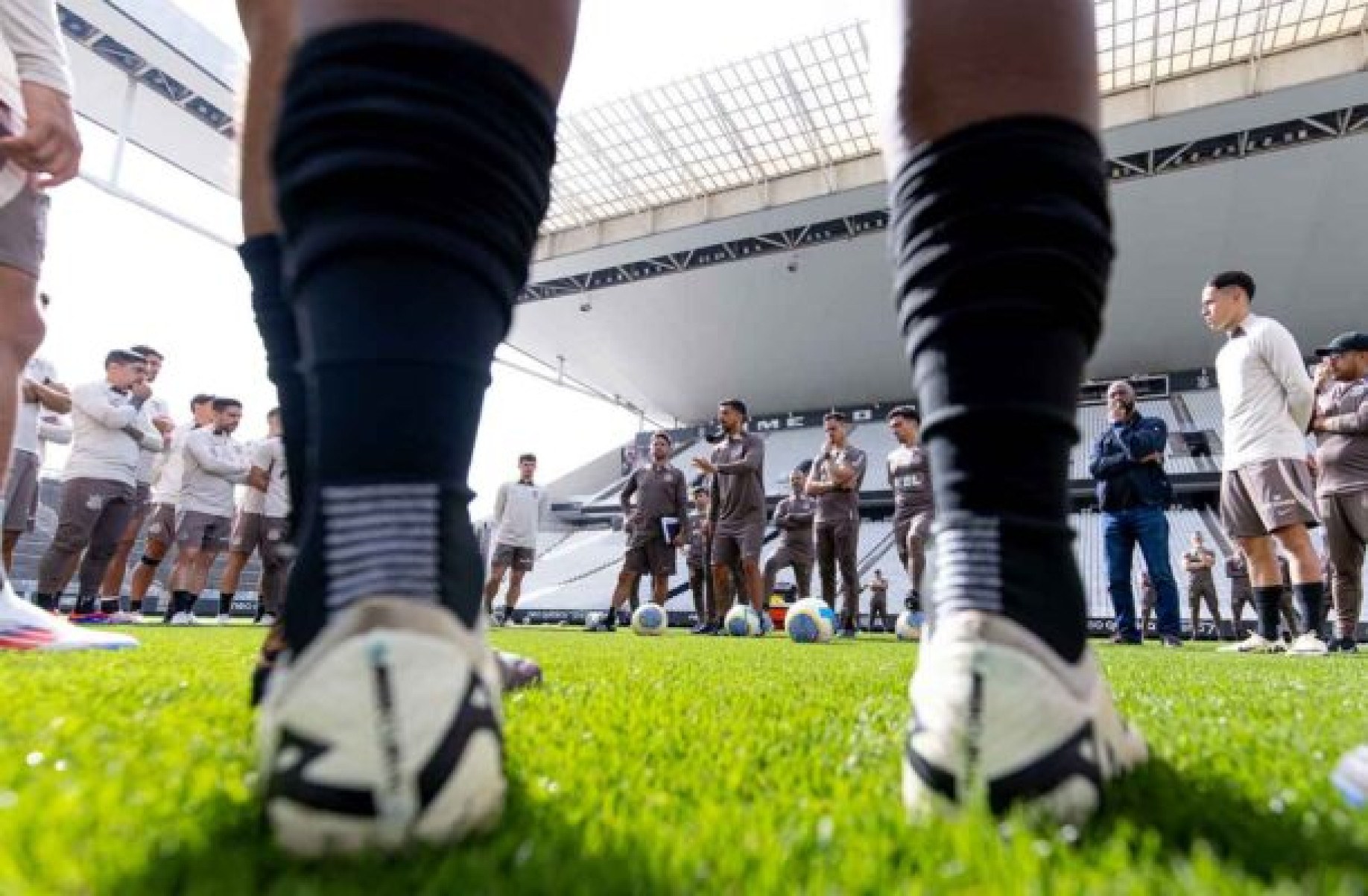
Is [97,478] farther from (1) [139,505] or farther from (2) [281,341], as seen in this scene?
(2) [281,341]

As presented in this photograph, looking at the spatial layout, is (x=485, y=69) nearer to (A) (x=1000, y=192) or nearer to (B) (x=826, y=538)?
(A) (x=1000, y=192)

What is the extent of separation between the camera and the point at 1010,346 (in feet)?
1.97

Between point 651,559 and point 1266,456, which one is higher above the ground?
point 1266,456

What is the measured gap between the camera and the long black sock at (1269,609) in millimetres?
4531

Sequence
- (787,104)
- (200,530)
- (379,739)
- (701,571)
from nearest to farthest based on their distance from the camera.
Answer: (379,739)
(200,530)
(701,571)
(787,104)

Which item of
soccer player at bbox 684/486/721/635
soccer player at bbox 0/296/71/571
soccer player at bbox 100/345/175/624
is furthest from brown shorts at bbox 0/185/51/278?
soccer player at bbox 684/486/721/635

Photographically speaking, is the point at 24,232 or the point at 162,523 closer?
the point at 24,232

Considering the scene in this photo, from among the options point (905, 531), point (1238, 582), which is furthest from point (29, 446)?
point (1238, 582)

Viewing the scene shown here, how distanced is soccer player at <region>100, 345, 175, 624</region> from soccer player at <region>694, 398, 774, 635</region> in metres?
4.31

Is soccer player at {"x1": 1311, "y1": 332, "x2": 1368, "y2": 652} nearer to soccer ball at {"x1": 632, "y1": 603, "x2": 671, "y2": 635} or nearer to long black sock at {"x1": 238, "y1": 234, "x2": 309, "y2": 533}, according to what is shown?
soccer ball at {"x1": 632, "y1": 603, "x2": 671, "y2": 635}

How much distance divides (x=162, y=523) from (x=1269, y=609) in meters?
8.07

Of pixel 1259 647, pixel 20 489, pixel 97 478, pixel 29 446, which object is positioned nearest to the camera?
pixel 1259 647

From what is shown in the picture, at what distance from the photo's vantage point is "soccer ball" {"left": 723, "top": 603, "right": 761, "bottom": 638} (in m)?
6.87

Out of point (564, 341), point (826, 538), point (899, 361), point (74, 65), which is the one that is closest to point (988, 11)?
point (826, 538)
